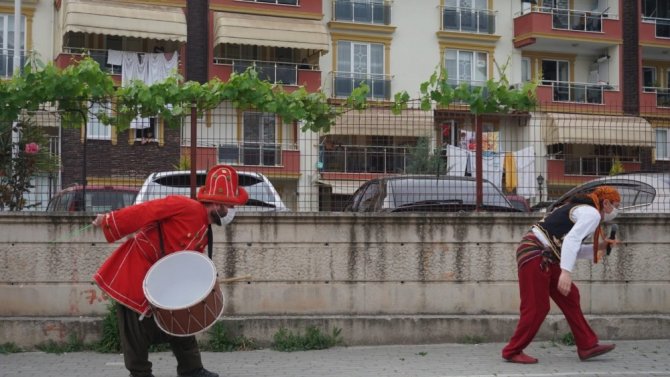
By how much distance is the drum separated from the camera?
680 cm

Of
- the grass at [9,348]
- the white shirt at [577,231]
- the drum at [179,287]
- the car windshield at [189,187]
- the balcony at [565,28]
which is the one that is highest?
the balcony at [565,28]

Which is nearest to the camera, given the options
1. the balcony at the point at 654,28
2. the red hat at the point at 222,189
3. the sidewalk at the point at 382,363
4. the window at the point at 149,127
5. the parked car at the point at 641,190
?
the red hat at the point at 222,189

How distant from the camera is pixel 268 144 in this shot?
10.7m

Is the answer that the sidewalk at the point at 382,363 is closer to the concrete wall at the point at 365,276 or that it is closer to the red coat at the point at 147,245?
the concrete wall at the point at 365,276

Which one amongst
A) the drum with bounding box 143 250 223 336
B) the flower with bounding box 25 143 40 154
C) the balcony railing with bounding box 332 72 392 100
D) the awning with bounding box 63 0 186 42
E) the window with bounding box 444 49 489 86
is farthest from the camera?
the window with bounding box 444 49 489 86

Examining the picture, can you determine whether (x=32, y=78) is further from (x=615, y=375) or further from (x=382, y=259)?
(x=615, y=375)

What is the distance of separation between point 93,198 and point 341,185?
2.99 metres

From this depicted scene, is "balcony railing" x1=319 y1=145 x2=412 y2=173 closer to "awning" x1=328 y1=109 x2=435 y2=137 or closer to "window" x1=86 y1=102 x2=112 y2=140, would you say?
"awning" x1=328 y1=109 x2=435 y2=137

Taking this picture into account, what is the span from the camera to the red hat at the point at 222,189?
7172mm

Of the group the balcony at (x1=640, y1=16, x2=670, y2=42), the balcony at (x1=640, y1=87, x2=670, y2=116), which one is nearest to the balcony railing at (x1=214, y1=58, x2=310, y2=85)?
the balcony at (x1=640, y1=87, x2=670, y2=116)

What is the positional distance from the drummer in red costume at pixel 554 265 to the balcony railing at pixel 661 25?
3169 centimetres

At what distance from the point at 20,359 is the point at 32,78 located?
3.11 metres

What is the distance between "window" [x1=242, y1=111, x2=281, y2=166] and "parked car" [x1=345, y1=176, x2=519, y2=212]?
3.90 feet

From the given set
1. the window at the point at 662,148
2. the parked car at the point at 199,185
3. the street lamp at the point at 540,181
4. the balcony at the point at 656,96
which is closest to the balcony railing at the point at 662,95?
the balcony at the point at 656,96
